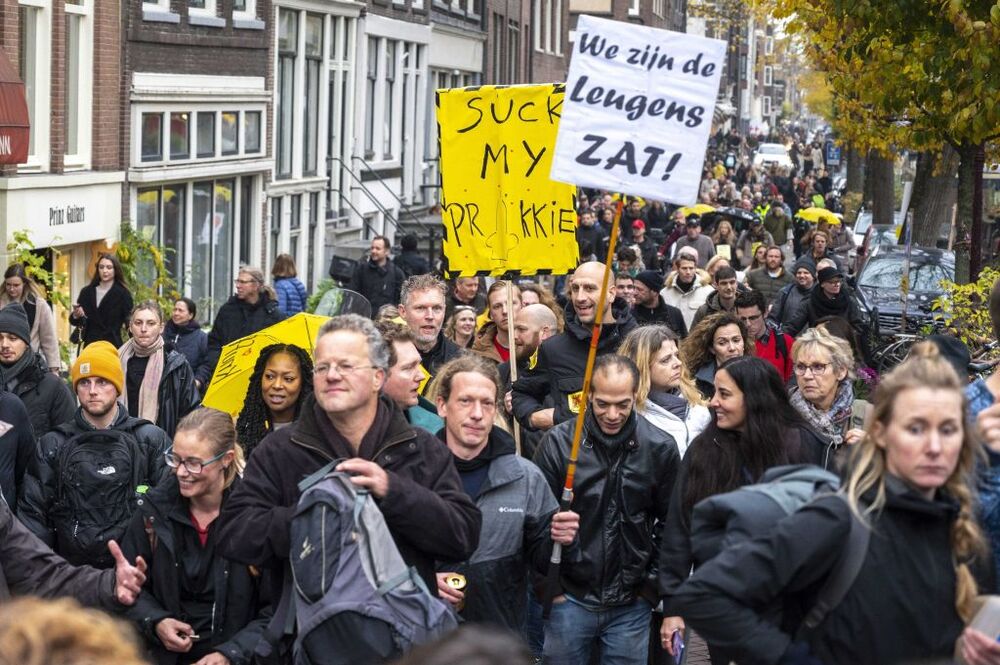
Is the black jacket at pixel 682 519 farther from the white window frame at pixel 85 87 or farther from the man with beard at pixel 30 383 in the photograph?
the white window frame at pixel 85 87

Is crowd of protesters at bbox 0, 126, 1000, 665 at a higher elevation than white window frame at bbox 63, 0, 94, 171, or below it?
below

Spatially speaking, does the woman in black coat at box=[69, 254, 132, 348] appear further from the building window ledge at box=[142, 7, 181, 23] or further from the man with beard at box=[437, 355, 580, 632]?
the man with beard at box=[437, 355, 580, 632]

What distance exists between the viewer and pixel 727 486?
5.95 metres

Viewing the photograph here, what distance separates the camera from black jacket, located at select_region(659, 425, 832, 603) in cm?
581

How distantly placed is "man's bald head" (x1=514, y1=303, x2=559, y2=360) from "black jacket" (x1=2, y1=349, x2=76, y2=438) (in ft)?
8.44

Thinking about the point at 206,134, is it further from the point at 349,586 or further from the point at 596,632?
the point at 349,586

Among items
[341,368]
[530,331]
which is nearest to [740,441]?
[341,368]

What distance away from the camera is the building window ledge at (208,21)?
2226 centimetres

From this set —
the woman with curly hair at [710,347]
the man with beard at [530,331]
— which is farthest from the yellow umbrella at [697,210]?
the woman with curly hair at [710,347]

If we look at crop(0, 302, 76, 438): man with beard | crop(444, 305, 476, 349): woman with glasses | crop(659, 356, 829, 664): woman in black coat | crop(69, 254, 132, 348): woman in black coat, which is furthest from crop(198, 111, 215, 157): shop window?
crop(659, 356, 829, 664): woman in black coat

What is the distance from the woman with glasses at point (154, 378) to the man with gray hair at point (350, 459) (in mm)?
5057

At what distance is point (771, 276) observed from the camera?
18438 mm

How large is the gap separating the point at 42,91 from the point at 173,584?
1324 centimetres

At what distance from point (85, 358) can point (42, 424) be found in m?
1.17
